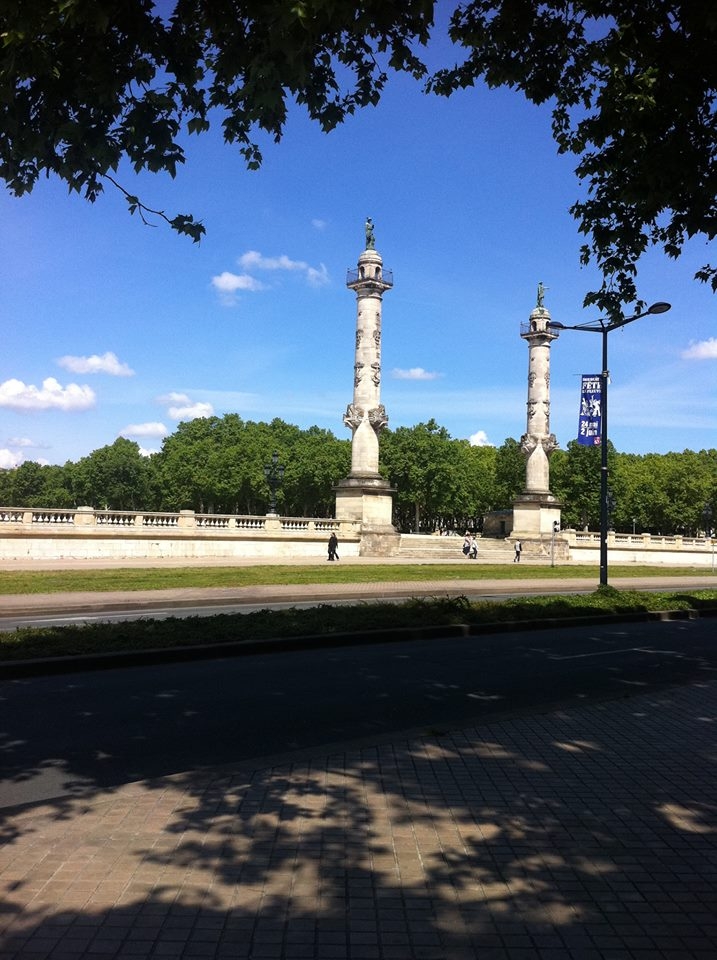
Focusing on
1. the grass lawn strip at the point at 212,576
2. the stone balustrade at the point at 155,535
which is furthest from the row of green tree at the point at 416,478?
the grass lawn strip at the point at 212,576

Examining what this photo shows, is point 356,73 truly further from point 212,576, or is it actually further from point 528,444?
point 528,444

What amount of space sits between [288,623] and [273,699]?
4883mm

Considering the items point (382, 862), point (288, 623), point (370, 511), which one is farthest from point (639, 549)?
point (382, 862)

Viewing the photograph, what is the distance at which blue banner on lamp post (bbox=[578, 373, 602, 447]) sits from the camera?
2348 cm

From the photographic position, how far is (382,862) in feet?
14.4

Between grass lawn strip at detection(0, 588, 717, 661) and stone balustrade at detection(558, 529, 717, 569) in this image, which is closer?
grass lawn strip at detection(0, 588, 717, 661)

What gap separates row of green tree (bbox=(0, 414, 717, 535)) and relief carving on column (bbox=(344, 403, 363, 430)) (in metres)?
34.0

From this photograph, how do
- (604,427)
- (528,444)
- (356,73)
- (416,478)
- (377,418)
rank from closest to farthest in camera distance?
(356,73) < (604,427) < (377,418) < (528,444) < (416,478)

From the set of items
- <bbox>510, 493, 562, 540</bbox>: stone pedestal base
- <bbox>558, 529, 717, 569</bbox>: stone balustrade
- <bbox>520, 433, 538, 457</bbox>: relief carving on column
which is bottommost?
<bbox>558, 529, 717, 569</bbox>: stone balustrade

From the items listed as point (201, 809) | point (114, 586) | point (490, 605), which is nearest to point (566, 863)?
point (201, 809)

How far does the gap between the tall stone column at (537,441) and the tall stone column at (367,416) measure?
12.9 metres

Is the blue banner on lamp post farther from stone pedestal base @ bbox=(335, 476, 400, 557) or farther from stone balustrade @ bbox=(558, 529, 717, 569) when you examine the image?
stone balustrade @ bbox=(558, 529, 717, 569)

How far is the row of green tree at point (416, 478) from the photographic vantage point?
91.9 metres

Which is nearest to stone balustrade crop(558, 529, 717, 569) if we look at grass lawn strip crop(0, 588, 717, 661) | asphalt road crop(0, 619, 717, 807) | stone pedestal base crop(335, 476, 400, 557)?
stone pedestal base crop(335, 476, 400, 557)
